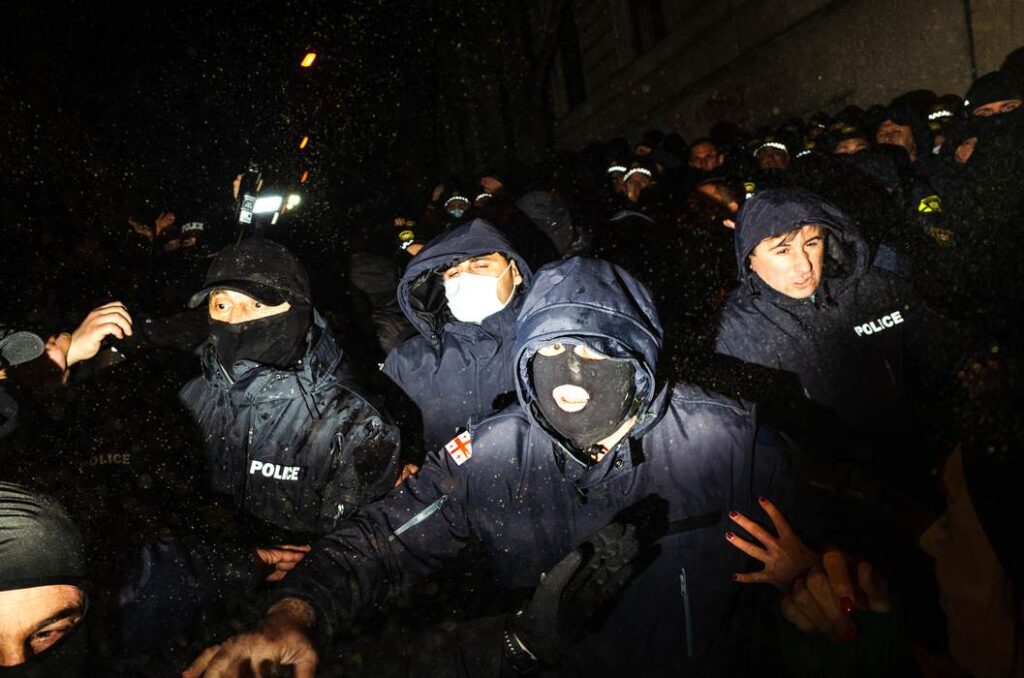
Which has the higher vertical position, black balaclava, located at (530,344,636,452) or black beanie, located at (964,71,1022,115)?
black beanie, located at (964,71,1022,115)

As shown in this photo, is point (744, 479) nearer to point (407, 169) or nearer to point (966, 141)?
point (966, 141)

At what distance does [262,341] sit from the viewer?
3.32 metres

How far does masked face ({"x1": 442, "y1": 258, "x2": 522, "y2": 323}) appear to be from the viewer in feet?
12.3

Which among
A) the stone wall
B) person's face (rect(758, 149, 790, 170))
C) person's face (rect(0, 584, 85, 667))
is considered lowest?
person's face (rect(0, 584, 85, 667))

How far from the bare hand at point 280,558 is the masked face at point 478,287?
1.60 m

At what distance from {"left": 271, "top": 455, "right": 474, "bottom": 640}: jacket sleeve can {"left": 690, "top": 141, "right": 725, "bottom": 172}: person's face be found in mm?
6104

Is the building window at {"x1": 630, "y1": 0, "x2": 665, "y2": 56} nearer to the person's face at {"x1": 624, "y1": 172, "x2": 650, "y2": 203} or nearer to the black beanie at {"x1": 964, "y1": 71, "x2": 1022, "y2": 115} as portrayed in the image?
the person's face at {"x1": 624, "y1": 172, "x2": 650, "y2": 203}

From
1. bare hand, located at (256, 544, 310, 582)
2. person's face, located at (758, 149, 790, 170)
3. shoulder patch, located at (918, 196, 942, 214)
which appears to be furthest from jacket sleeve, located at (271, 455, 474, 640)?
person's face, located at (758, 149, 790, 170)

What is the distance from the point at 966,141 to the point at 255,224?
6109mm

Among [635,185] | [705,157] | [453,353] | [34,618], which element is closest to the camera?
[34,618]

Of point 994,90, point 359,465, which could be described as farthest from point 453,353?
point 994,90

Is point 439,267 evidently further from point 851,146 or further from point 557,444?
point 851,146

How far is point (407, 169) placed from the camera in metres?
20.6

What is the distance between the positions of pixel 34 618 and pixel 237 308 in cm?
170
